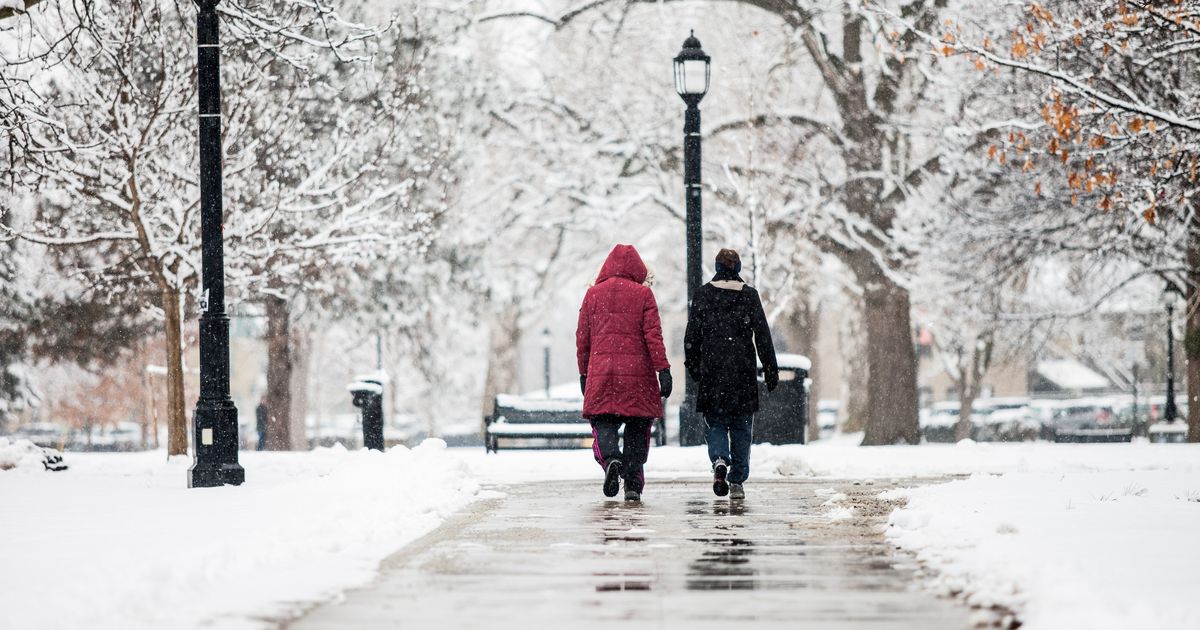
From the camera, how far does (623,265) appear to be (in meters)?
11.8

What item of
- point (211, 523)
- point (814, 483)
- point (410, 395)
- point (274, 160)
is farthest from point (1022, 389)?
point (211, 523)

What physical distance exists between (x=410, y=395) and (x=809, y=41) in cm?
5819

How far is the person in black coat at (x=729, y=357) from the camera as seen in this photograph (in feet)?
38.7

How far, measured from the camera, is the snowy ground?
6.05m

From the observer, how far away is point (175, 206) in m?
20.0

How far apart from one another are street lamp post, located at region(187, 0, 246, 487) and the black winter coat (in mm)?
4032

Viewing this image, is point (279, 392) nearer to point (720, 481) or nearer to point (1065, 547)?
point (720, 481)

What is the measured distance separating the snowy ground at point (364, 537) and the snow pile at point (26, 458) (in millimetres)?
769

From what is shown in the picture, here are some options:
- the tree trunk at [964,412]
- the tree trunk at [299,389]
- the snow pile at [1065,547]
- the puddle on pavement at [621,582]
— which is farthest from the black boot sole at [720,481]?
the tree trunk at [964,412]

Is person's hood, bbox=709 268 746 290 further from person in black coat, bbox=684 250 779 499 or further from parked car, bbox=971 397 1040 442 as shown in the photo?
parked car, bbox=971 397 1040 442

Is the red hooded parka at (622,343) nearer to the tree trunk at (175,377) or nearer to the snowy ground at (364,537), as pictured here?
the snowy ground at (364,537)

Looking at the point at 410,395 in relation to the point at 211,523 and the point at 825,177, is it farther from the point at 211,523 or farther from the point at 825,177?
the point at 211,523

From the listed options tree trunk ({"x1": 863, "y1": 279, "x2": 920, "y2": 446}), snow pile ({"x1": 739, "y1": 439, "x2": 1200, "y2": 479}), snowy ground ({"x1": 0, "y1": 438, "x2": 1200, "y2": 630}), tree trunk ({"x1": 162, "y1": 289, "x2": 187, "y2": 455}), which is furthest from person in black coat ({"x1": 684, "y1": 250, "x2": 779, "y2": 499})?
tree trunk ({"x1": 863, "y1": 279, "x2": 920, "y2": 446})

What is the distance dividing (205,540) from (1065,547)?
169 inches
